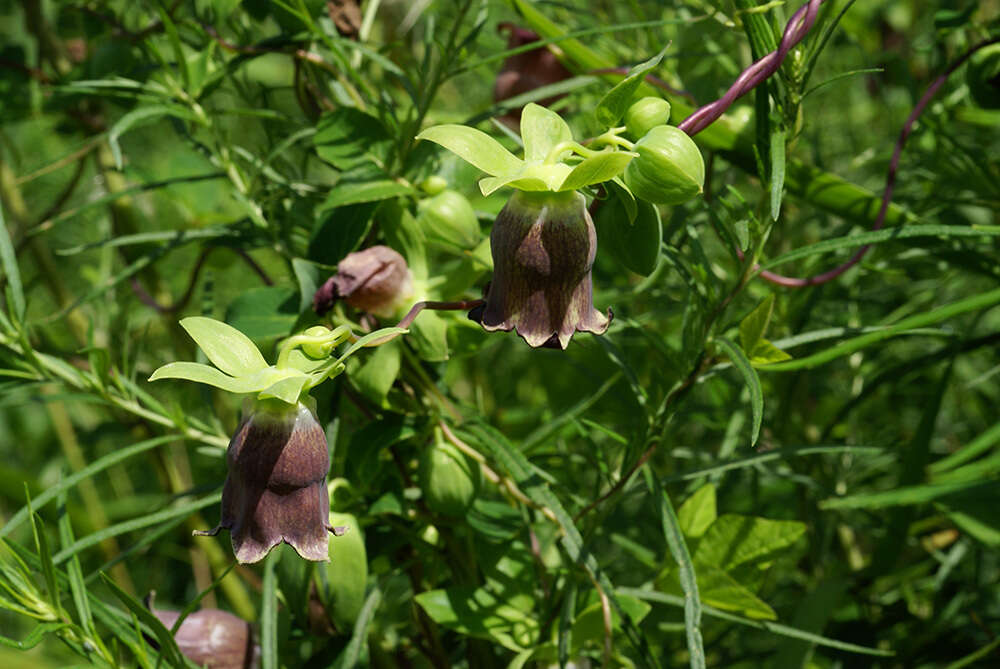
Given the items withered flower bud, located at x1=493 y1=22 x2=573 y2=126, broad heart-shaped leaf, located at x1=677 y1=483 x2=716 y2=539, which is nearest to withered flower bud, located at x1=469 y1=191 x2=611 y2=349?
broad heart-shaped leaf, located at x1=677 y1=483 x2=716 y2=539

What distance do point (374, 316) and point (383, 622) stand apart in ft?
1.13

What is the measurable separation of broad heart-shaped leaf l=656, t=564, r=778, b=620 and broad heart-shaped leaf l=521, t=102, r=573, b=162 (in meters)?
0.28

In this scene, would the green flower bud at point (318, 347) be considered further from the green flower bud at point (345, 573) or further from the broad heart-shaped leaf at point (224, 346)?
the green flower bud at point (345, 573)

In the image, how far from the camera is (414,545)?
0.61m

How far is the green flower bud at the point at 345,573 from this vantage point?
51 centimetres

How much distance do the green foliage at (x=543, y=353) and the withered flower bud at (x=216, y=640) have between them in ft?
0.08

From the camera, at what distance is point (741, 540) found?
57 centimetres

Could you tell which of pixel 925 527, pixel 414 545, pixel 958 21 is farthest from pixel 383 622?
pixel 958 21

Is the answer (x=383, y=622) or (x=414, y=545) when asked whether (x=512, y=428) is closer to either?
(x=383, y=622)

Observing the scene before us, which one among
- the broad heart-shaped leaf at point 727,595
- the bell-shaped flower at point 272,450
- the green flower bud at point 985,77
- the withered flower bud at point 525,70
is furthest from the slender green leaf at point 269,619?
the green flower bud at point 985,77

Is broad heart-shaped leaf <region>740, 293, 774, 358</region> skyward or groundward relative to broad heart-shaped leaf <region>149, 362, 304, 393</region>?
groundward

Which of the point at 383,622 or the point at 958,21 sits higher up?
the point at 958,21

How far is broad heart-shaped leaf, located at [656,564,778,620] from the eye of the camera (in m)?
0.54

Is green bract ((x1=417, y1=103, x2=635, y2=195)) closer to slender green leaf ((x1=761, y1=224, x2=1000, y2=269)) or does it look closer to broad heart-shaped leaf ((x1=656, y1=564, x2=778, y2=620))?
slender green leaf ((x1=761, y1=224, x2=1000, y2=269))
